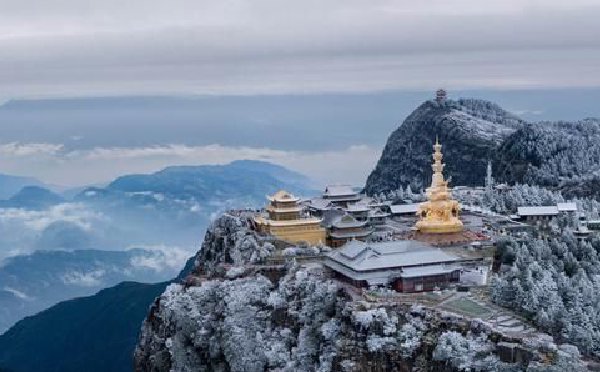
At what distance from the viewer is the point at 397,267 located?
41250 millimetres

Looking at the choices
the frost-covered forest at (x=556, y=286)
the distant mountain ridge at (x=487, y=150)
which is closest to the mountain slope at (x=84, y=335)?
the distant mountain ridge at (x=487, y=150)

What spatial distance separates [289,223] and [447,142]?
72.4 metres

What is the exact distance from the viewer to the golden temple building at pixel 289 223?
5350 centimetres

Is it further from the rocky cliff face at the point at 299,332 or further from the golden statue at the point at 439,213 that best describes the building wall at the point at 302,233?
the golden statue at the point at 439,213

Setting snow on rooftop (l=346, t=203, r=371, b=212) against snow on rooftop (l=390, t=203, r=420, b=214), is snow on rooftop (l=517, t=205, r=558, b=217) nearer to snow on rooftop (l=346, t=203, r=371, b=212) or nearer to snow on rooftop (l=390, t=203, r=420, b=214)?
snow on rooftop (l=390, t=203, r=420, b=214)

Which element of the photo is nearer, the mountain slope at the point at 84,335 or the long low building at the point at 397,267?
the long low building at the point at 397,267

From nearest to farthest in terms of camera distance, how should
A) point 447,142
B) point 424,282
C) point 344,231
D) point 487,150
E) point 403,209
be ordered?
point 424,282 → point 344,231 → point 403,209 → point 487,150 → point 447,142

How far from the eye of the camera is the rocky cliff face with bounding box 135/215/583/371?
111ft

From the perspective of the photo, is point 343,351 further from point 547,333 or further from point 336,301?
point 547,333

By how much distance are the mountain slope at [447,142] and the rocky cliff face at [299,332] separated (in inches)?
2662

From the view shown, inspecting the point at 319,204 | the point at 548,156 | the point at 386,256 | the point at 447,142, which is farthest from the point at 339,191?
the point at 447,142

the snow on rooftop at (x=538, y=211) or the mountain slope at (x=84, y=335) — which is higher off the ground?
the snow on rooftop at (x=538, y=211)

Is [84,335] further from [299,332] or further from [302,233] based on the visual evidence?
[299,332]

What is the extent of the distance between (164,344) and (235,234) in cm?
1067
